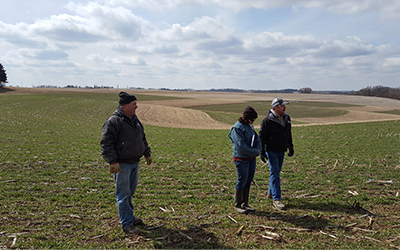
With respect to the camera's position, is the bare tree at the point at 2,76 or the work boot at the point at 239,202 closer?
the work boot at the point at 239,202

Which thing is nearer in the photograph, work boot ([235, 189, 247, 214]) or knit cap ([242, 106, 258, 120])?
knit cap ([242, 106, 258, 120])

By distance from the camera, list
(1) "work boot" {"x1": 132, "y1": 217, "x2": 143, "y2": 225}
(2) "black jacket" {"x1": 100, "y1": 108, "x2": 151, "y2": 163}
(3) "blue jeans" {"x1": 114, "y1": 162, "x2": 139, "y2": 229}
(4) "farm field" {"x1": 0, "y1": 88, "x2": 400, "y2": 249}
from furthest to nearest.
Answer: (1) "work boot" {"x1": 132, "y1": 217, "x2": 143, "y2": 225} < (3) "blue jeans" {"x1": 114, "y1": 162, "x2": 139, "y2": 229} < (2) "black jacket" {"x1": 100, "y1": 108, "x2": 151, "y2": 163} < (4) "farm field" {"x1": 0, "y1": 88, "x2": 400, "y2": 249}

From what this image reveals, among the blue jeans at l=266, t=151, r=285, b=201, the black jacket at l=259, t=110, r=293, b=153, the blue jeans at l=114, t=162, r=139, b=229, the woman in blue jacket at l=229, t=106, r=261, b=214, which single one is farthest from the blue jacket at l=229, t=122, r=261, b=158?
the blue jeans at l=114, t=162, r=139, b=229

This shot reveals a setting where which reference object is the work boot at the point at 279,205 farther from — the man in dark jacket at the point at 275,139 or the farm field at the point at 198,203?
the farm field at the point at 198,203

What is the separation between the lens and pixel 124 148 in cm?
562

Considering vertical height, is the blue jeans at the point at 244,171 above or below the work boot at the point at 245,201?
above

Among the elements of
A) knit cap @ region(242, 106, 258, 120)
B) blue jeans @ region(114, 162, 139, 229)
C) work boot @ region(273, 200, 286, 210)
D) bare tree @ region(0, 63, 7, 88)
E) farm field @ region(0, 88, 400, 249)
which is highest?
bare tree @ region(0, 63, 7, 88)

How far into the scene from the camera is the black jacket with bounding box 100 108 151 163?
17.9 feet

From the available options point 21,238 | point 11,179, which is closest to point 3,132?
point 11,179

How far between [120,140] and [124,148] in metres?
0.19

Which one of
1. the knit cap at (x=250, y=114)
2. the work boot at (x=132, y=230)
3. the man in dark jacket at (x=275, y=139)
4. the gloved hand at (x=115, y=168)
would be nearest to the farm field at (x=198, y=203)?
the work boot at (x=132, y=230)

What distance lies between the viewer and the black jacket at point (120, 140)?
17.9 feet

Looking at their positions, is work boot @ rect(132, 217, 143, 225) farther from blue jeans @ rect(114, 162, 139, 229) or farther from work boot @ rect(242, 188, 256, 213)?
work boot @ rect(242, 188, 256, 213)

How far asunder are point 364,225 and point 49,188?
343 inches
